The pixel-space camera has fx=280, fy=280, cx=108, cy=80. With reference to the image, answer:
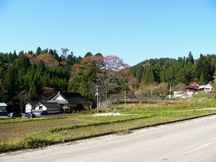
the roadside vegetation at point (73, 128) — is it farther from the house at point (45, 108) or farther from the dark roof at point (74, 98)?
the dark roof at point (74, 98)

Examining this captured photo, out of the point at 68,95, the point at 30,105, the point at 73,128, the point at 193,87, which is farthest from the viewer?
the point at 193,87

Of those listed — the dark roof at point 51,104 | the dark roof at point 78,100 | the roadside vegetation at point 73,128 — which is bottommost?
the roadside vegetation at point 73,128

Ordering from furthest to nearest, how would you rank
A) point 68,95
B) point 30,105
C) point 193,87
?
point 193,87 → point 68,95 → point 30,105

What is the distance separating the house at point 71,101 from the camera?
2740 inches

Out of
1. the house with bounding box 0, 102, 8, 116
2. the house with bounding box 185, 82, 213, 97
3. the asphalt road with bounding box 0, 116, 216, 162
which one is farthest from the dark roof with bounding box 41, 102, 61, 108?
the asphalt road with bounding box 0, 116, 216, 162

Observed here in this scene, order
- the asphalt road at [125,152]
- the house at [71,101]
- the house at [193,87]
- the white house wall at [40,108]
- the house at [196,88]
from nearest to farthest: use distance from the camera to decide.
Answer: the asphalt road at [125,152]
the white house wall at [40,108]
the house at [71,101]
the house at [196,88]
the house at [193,87]

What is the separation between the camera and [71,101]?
229ft

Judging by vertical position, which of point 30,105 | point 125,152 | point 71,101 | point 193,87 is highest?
point 193,87

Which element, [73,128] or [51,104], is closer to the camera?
[73,128]

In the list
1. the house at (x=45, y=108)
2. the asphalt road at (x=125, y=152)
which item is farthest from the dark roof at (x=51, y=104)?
the asphalt road at (x=125, y=152)

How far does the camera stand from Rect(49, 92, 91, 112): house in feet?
228

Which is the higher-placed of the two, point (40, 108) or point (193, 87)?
point (193, 87)

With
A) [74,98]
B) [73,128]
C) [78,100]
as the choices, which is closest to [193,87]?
[78,100]

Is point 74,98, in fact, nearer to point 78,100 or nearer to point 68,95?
point 78,100
